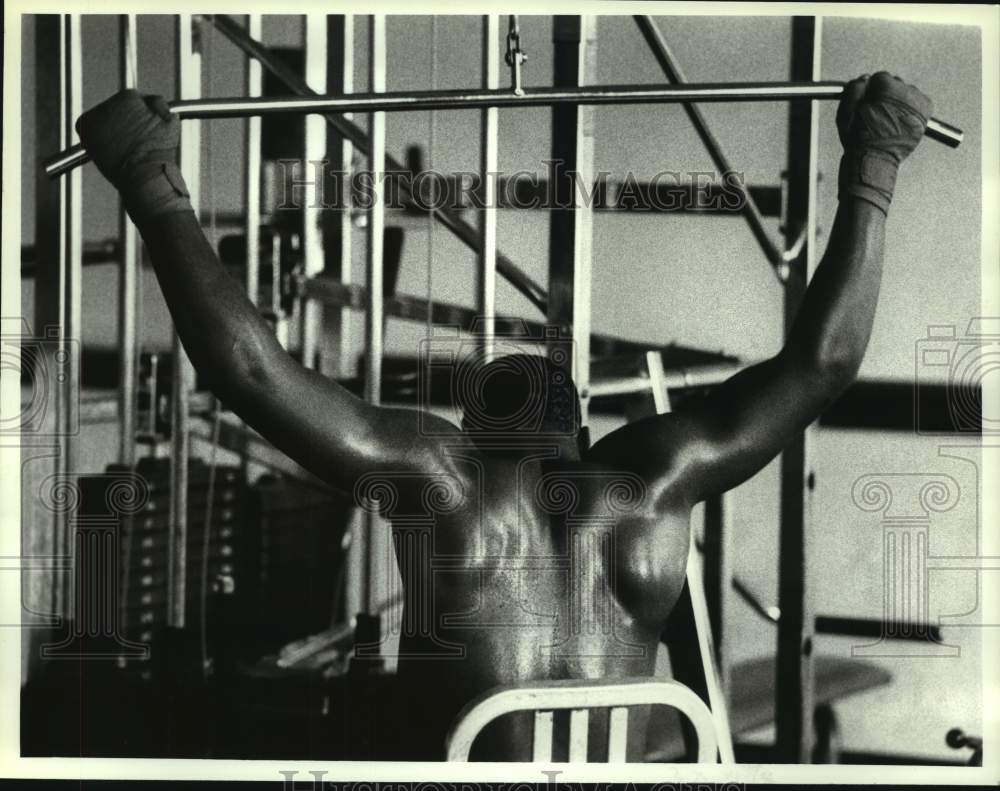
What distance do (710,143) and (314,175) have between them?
36.6 inches

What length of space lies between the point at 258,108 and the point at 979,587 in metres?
1.56

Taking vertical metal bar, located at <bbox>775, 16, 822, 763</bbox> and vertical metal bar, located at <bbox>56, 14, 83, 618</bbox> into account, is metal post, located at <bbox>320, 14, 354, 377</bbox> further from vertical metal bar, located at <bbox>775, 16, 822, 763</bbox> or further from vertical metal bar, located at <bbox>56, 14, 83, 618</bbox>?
vertical metal bar, located at <bbox>775, 16, 822, 763</bbox>

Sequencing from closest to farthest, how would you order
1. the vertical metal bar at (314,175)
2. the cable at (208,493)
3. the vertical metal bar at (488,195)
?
the vertical metal bar at (488,195)
the vertical metal bar at (314,175)
the cable at (208,493)

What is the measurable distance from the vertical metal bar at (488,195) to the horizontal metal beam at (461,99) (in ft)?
1.26

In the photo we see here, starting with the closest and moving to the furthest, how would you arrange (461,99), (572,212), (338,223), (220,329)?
(220,329) → (461,99) → (572,212) → (338,223)

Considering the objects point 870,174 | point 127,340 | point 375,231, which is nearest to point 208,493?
point 127,340

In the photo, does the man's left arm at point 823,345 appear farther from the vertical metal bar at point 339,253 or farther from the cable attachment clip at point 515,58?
the vertical metal bar at point 339,253

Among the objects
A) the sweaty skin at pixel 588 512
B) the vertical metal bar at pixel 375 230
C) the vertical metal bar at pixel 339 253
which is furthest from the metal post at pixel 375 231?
the sweaty skin at pixel 588 512

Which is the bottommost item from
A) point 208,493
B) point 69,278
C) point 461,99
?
point 208,493

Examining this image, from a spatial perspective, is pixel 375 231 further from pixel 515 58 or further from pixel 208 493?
pixel 208 493

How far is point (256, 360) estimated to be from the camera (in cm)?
151

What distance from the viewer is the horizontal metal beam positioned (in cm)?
Answer: 161

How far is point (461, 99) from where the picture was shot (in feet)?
5.31

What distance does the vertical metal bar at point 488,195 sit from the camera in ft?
6.58
